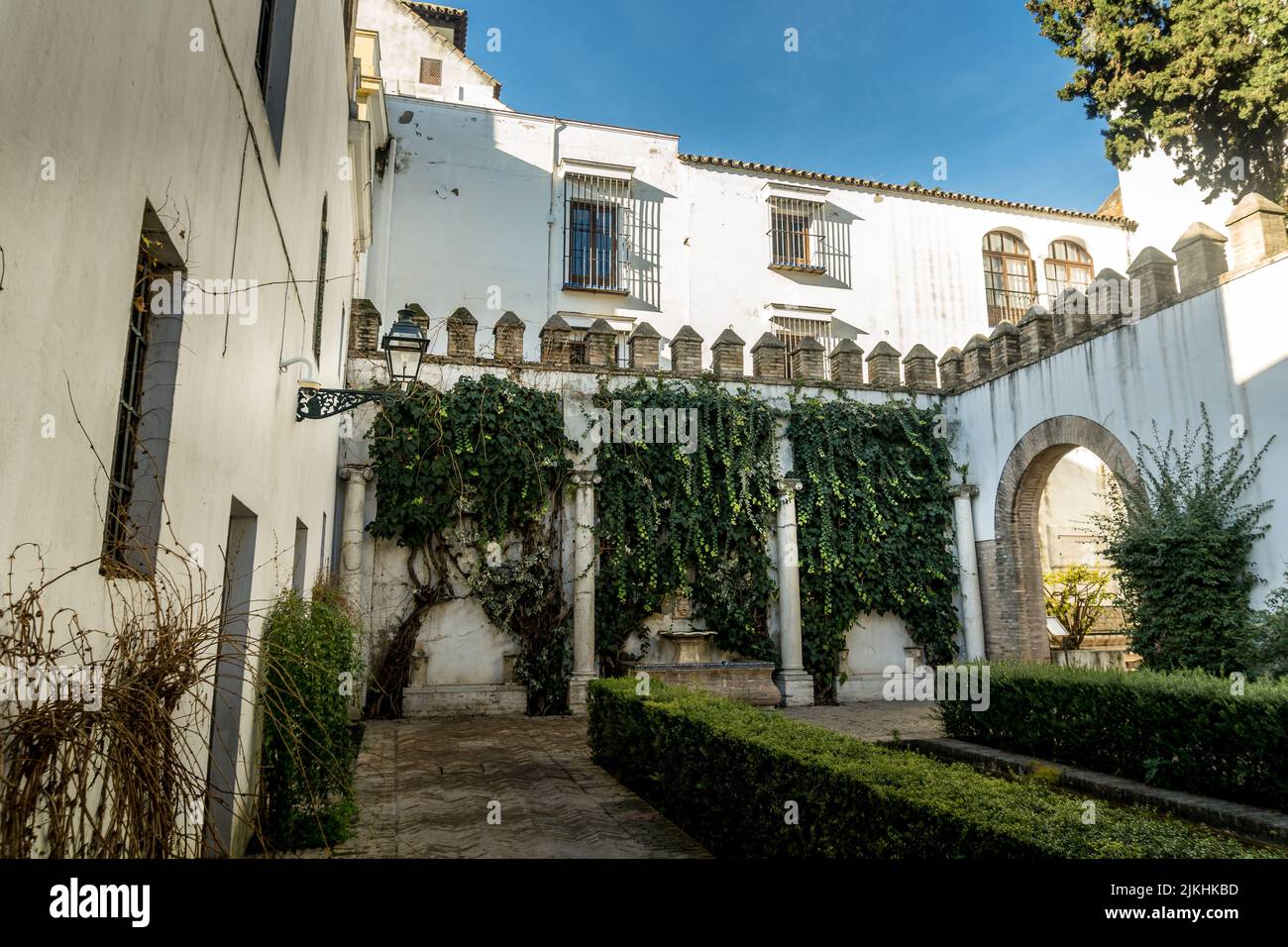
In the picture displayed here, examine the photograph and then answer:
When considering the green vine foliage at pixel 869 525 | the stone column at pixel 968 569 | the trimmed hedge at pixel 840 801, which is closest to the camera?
the trimmed hedge at pixel 840 801

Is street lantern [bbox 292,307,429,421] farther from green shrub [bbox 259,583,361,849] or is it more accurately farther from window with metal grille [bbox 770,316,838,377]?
window with metal grille [bbox 770,316,838,377]

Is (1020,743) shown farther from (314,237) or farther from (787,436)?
(314,237)

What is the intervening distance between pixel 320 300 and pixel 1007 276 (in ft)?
52.2

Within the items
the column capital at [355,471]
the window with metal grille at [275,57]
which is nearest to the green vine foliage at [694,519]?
the column capital at [355,471]

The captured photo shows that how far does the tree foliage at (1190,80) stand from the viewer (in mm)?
12984

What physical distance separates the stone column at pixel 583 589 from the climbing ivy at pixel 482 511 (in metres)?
0.20

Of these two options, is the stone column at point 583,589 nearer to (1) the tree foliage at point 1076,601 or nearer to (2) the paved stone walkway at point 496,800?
(2) the paved stone walkway at point 496,800

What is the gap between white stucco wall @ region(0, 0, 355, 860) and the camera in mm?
1635

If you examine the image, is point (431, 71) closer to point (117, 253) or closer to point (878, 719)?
point (878, 719)

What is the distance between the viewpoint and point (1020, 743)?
8086 millimetres

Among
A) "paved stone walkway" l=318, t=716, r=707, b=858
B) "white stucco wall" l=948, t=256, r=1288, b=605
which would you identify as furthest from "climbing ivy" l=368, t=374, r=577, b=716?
"white stucco wall" l=948, t=256, r=1288, b=605

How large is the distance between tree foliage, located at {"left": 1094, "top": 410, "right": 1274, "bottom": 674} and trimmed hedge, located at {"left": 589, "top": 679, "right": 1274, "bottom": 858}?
4.91 m

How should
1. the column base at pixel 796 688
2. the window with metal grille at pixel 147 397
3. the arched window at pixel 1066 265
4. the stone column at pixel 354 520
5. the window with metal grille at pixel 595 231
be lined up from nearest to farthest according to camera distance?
the window with metal grille at pixel 147 397 < the stone column at pixel 354 520 < the column base at pixel 796 688 < the window with metal grille at pixel 595 231 < the arched window at pixel 1066 265
